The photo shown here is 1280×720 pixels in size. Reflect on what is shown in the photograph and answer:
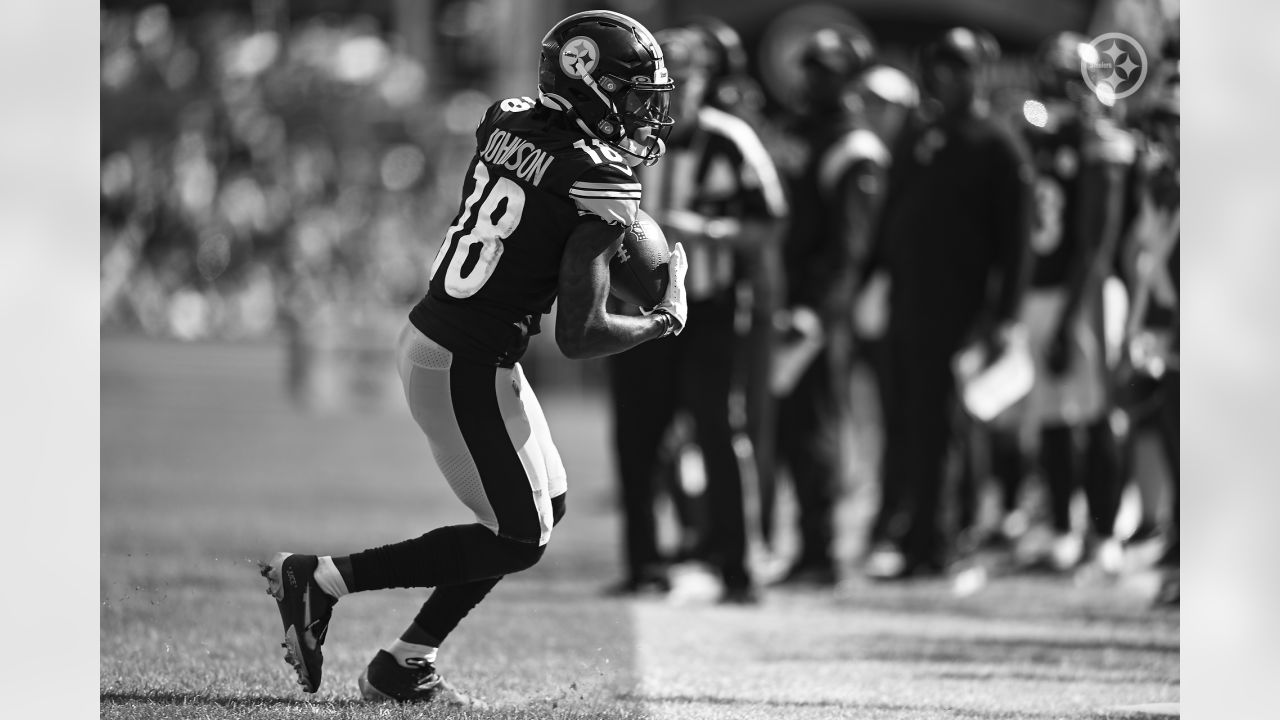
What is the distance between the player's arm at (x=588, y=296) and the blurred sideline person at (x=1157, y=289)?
236 centimetres

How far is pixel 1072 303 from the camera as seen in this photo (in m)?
7.18

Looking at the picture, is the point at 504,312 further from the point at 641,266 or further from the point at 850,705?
the point at 850,705

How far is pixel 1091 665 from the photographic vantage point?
5.38 meters

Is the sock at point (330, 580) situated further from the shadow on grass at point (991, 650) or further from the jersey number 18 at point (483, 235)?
the shadow on grass at point (991, 650)

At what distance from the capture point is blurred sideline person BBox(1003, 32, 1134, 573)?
268 inches

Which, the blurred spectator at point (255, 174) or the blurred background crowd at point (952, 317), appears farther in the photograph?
the blurred spectator at point (255, 174)

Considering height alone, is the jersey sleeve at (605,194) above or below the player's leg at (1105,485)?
above

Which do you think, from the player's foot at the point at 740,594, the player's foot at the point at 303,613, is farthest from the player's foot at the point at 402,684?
the player's foot at the point at 740,594

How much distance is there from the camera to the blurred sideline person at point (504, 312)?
416 cm

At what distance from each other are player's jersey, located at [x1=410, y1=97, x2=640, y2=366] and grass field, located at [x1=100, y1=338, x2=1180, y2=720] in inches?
38.5

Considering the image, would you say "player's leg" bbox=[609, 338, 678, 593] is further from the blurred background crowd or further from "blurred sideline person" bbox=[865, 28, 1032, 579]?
"blurred sideline person" bbox=[865, 28, 1032, 579]

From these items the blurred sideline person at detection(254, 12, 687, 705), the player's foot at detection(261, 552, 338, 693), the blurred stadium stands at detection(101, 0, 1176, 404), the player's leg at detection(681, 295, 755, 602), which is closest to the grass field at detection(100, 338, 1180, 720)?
the player's foot at detection(261, 552, 338, 693)

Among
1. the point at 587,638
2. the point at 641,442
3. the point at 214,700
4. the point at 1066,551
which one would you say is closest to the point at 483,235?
the point at 214,700
